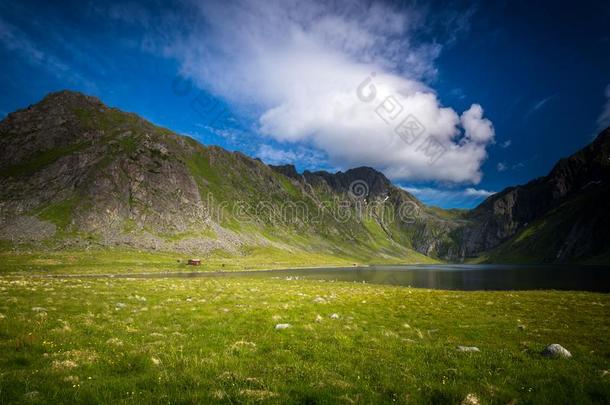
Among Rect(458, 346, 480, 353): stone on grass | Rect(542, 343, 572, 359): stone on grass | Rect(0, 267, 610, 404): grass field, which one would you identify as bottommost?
Rect(0, 267, 610, 404): grass field

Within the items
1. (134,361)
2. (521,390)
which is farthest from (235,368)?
(521,390)

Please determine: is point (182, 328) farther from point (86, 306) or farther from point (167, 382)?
point (86, 306)

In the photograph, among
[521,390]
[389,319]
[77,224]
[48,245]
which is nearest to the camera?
[521,390]

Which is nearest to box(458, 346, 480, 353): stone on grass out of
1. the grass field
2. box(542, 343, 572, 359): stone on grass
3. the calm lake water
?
the grass field

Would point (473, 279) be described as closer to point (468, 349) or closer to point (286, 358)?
point (468, 349)

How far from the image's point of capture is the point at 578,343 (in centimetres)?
1558

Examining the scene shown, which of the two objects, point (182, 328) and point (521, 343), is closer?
point (521, 343)

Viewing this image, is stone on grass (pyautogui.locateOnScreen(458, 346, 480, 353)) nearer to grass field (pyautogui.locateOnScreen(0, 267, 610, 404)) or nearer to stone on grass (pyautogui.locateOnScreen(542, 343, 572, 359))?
grass field (pyautogui.locateOnScreen(0, 267, 610, 404))

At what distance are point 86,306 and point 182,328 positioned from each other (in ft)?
35.0

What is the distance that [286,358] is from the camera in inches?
484

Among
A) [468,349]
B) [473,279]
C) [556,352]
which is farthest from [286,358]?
[473,279]

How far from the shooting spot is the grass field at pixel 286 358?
29.3 feet

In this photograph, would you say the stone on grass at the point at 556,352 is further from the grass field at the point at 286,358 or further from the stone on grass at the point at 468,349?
the stone on grass at the point at 468,349

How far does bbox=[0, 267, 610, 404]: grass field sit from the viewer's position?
8.92 m
